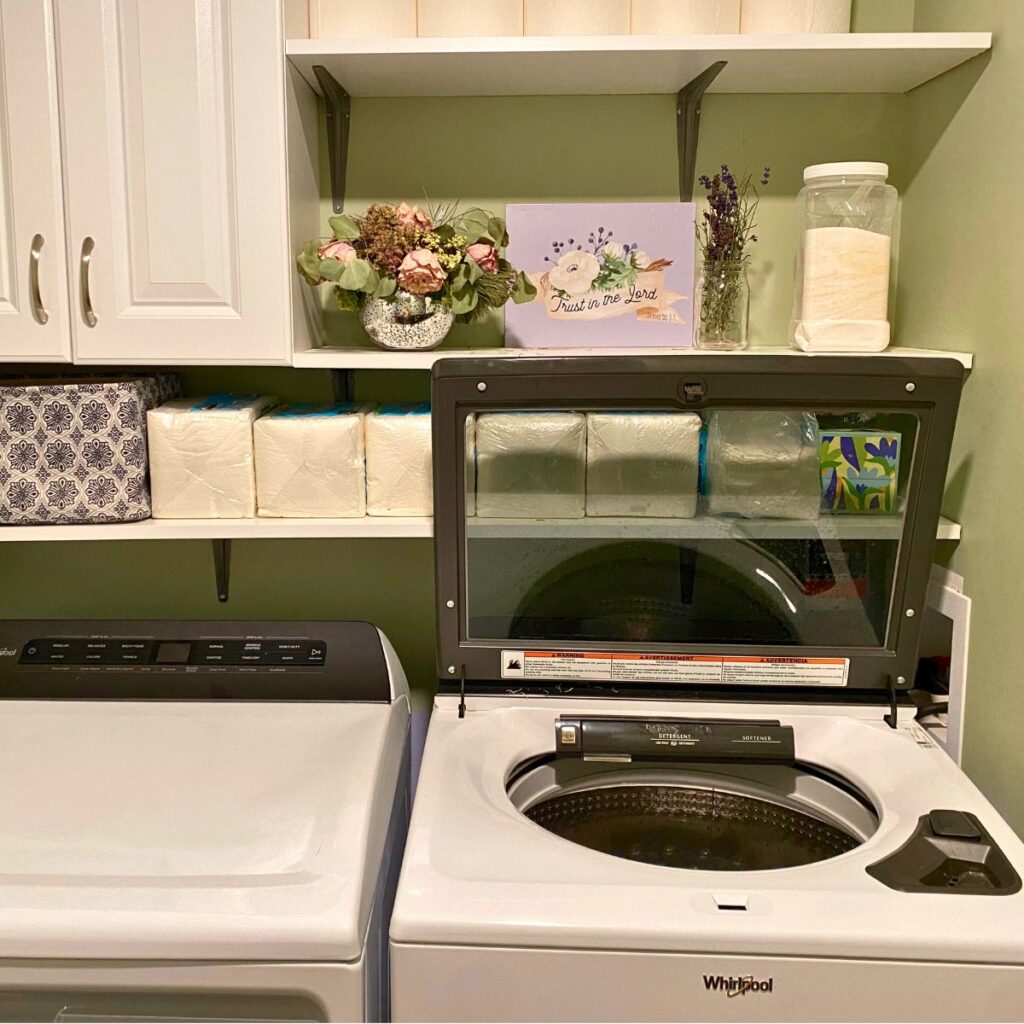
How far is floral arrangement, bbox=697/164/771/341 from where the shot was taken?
5.63 ft

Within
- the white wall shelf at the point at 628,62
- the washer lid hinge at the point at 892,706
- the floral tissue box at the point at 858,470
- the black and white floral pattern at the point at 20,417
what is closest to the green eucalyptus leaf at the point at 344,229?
the white wall shelf at the point at 628,62

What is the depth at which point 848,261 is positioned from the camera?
158 cm

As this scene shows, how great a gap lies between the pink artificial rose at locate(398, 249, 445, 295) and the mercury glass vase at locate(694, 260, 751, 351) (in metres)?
0.49

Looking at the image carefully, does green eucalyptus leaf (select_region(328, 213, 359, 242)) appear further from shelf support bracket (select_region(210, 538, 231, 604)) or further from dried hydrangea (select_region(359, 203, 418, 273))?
shelf support bracket (select_region(210, 538, 231, 604))

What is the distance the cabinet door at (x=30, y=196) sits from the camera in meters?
1.47

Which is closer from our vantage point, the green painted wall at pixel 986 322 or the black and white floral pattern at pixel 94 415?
the green painted wall at pixel 986 322

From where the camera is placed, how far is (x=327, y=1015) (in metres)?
1.10

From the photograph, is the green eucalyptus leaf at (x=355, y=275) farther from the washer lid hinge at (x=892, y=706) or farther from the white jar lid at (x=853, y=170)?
the washer lid hinge at (x=892, y=706)

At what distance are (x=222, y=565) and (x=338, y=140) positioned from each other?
844 mm

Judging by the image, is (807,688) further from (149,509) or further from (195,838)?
(149,509)

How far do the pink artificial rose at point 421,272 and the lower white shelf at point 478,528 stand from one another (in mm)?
375

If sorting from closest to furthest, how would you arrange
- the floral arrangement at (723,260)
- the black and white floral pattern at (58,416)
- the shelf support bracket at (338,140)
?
the black and white floral pattern at (58,416) < the floral arrangement at (723,260) < the shelf support bracket at (338,140)

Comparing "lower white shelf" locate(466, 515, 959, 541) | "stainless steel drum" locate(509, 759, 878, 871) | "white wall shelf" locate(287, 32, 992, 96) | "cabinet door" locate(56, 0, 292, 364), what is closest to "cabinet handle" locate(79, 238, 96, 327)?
"cabinet door" locate(56, 0, 292, 364)

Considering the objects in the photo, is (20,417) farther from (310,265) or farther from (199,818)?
(199,818)
